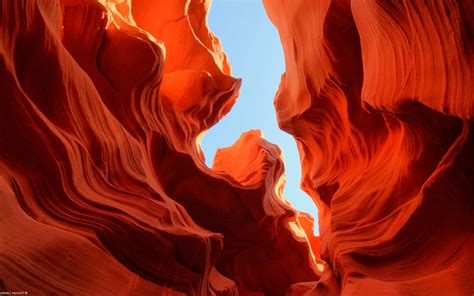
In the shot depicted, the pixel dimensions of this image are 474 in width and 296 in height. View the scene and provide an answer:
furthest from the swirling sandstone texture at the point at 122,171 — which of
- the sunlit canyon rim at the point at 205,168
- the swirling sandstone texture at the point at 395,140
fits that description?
the swirling sandstone texture at the point at 395,140

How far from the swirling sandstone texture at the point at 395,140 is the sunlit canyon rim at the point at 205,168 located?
0.01m

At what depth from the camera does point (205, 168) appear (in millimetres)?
5105

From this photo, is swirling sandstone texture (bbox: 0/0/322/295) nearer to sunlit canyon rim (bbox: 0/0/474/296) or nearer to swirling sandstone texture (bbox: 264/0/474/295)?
sunlit canyon rim (bbox: 0/0/474/296)

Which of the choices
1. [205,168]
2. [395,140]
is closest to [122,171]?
[205,168]

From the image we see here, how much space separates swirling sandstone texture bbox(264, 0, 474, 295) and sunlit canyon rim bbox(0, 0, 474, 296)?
0.04 feet

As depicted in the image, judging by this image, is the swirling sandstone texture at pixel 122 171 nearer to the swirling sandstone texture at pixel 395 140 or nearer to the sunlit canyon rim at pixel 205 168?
the sunlit canyon rim at pixel 205 168

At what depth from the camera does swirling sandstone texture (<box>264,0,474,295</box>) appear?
99.3 inches

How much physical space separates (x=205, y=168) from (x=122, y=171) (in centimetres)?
159

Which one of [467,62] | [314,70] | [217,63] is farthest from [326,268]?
[217,63]

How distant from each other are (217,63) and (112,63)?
6.03 feet

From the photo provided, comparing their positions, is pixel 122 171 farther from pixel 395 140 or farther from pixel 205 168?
pixel 395 140

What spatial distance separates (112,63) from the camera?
4.45m

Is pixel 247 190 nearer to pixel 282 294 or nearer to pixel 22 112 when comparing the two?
pixel 282 294

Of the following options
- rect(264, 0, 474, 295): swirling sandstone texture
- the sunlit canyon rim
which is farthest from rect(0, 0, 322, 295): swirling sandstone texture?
Result: rect(264, 0, 474, 295): swirling sandstone texture
